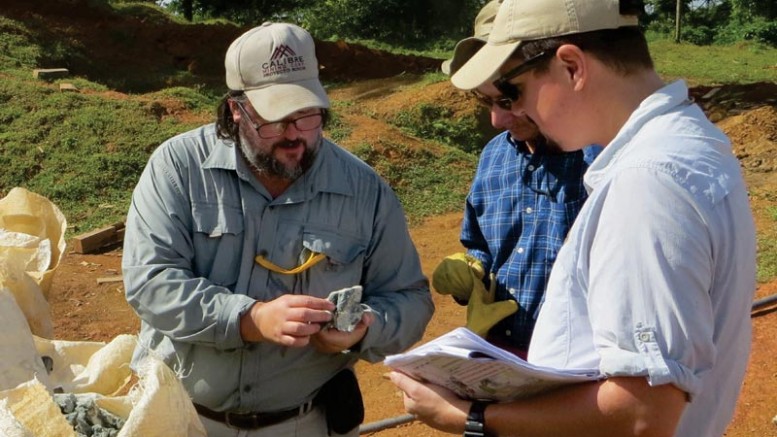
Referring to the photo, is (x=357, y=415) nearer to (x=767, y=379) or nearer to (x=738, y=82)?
(x=767, y=379)

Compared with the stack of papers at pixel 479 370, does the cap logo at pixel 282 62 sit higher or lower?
higher

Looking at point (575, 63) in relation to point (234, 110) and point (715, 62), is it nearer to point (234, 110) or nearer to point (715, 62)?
point (234, 110)

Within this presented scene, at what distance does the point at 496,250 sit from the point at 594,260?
1.55 meters

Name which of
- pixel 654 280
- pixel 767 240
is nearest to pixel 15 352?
pixel 654 280

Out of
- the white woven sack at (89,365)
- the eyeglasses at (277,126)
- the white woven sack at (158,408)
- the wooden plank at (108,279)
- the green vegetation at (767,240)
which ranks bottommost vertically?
the green vegetation at (767,240)

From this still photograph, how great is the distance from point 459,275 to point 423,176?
28.5ft

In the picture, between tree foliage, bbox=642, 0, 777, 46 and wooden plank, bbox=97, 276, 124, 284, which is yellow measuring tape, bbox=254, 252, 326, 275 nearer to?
wooden plank, bbox=97, 276, 124, 284

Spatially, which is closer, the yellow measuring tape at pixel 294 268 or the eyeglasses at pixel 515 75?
the eyeglasses at pixel 515 75

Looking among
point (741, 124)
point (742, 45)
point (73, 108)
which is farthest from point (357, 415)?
point (742, 45)

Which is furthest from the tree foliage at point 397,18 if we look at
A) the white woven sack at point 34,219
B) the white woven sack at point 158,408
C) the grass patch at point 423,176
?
the white woven sack at point 158,408

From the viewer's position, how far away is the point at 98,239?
9438mm

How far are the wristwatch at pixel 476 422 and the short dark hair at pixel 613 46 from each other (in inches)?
28.9

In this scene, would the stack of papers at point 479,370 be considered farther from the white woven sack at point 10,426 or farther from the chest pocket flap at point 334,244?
the chest pocket flap at point 334,244

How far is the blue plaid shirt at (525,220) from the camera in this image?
3188mm
